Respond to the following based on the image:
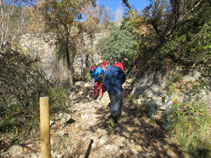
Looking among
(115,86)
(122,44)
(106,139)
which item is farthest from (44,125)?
(122,44)

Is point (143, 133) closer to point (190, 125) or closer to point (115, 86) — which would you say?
point (190, 125)

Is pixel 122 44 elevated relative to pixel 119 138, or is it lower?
elevated

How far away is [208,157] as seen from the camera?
7.19 feet

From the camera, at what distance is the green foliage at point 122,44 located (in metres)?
11.7

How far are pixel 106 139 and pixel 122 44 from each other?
34.6 ft

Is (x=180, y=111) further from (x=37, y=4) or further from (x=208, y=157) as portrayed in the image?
(x=37, y=4)

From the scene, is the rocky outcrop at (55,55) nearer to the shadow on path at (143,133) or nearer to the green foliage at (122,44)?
the green foliage at (122,44)

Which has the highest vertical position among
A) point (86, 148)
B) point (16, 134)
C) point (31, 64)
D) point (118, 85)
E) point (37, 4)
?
point (37, 4)

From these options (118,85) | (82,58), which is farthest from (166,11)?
(82,58)

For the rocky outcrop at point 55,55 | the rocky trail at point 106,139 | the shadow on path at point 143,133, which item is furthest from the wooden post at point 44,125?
the rocky outcrop at point 55,55

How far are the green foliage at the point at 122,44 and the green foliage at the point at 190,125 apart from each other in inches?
333

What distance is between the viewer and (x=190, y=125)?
268cm

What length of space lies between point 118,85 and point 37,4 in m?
6.50

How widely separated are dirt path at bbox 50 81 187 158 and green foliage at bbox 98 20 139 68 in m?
7.81
